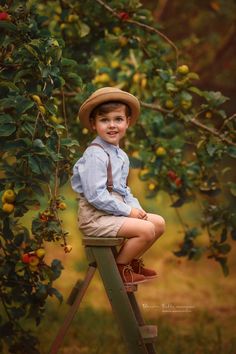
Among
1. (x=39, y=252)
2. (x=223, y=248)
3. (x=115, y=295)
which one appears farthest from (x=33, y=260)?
(x=223, y=248)

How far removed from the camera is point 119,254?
2.74 meters

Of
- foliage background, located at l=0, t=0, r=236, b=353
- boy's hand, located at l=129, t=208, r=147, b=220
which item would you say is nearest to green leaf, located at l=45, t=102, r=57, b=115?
foliage background, located at l=0, t=0, r=236, b=353

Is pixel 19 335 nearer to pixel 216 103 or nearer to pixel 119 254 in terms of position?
pixel 119 254

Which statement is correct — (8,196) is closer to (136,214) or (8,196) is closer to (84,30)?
(136,214)

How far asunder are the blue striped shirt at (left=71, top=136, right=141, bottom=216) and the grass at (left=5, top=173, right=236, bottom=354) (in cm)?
77

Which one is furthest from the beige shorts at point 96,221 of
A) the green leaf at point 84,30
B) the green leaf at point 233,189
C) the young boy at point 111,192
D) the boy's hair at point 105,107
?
the green leaf at point 84,30

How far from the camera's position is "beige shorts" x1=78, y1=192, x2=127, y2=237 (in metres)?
2.67

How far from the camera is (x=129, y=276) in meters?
2.71

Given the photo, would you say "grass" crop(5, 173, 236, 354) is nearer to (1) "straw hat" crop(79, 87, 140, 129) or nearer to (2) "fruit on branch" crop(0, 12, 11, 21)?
(1) "straw hat" crop(79, 87, 140, 129)

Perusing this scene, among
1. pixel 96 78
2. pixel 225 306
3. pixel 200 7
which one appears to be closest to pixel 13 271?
pixel 96 78

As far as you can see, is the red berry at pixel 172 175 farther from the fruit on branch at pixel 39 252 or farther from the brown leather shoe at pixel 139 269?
the fruit on branch at pixel 39 252

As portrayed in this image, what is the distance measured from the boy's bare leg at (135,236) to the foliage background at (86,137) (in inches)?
9.5

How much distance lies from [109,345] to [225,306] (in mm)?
1449

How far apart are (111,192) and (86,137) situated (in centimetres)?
133
